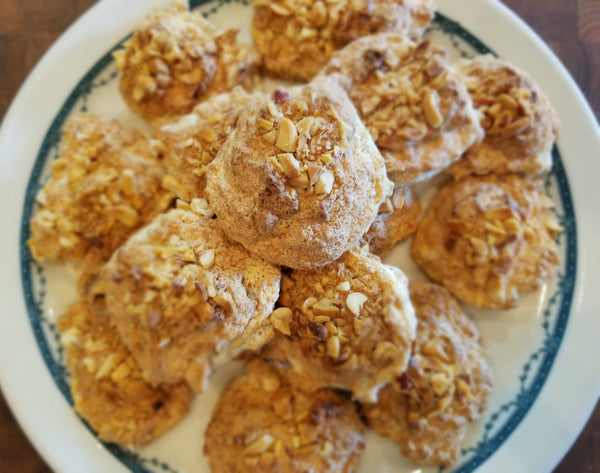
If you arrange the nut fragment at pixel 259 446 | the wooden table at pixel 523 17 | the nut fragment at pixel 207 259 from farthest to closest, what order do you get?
1. the wooden table at pixel 523 17
2. the nut fragment at pixel 259 446
3. the nut fragment at pixel 207 259

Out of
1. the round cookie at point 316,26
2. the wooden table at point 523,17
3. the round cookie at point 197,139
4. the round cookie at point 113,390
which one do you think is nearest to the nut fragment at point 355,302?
the round cookie at point 197,139

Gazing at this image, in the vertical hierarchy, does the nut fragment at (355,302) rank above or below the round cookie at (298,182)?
below

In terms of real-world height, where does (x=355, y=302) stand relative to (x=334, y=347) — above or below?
above

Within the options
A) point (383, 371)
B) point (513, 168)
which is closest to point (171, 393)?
point (383, 371)

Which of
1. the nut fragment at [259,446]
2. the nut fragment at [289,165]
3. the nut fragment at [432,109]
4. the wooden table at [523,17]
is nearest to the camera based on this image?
the nut fragment at [289,165]

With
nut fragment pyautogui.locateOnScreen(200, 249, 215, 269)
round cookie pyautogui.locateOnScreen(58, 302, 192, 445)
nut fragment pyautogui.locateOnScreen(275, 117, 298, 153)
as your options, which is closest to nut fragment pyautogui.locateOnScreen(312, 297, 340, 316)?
nut fragment pyautogui.locateOnScreen(200, 249, 215, 269)

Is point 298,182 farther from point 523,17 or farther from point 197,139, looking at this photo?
point 523,17

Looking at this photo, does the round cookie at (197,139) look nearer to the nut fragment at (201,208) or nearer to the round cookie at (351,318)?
the nut fragment at (201,208)

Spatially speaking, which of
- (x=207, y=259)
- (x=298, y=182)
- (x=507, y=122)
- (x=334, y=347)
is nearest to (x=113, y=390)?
(x=207, y=259)
